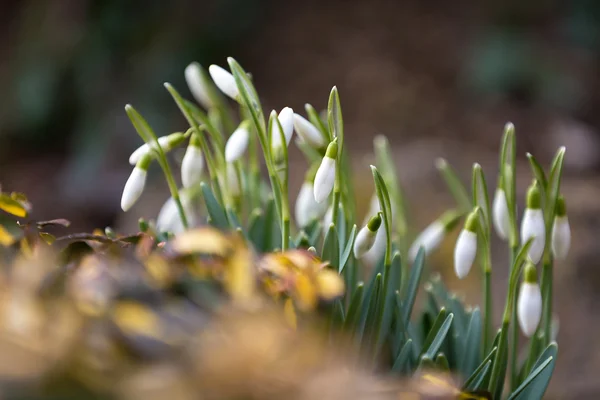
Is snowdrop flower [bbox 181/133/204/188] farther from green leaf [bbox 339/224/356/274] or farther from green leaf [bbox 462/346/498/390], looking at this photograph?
green leaf [bbox 462/346/498/390]

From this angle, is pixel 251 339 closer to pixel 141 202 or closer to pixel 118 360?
pixel 118 360

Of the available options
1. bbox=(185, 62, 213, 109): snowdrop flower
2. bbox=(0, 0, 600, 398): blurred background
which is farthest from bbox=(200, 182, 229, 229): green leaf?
bbox=(0, 0, 600, 398): blurred background

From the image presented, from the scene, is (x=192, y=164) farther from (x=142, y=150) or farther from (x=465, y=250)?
(x=465, y=250)

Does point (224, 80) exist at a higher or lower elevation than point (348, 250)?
higher

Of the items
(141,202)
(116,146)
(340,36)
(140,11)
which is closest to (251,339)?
(141,202)

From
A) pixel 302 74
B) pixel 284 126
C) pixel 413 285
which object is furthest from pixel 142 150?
pixel 302 74

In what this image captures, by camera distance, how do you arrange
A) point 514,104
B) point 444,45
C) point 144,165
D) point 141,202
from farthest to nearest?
point 444,45 → point 514,104 → point 141,202 → point 144,165

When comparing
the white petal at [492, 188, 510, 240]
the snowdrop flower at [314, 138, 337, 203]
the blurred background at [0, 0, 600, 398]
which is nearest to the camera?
the snowdrop flower at [314, 138, 337, 203]

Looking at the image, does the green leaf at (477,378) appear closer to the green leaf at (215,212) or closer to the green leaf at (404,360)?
the green leaf at (404,360)
